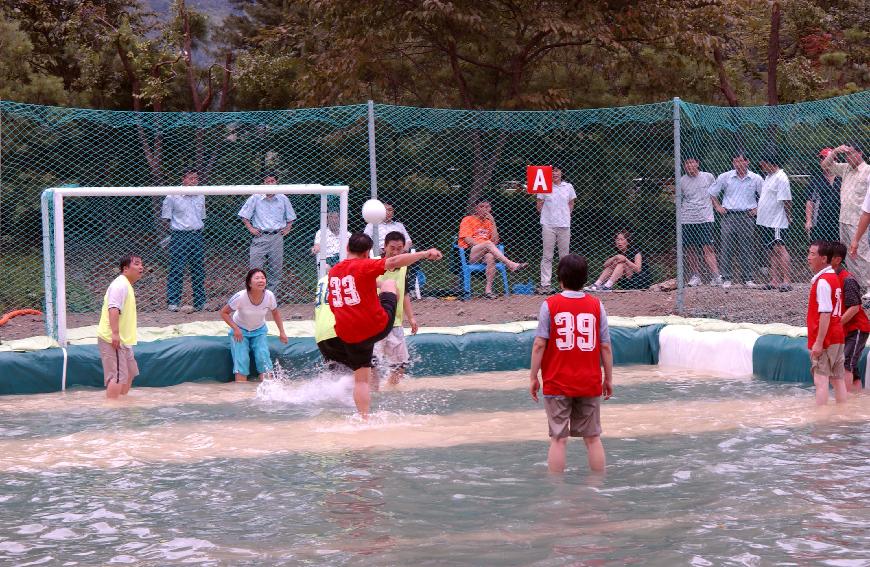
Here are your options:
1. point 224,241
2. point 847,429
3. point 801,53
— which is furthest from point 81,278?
point 801,53

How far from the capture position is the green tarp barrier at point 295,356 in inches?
452

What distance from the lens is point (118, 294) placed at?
10.4 meters

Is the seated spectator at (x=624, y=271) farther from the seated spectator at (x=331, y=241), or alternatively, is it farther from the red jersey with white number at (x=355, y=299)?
the red jersey with white number at (x=355, y=299)

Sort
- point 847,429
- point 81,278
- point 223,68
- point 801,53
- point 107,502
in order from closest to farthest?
1. point 107,502
2. point 847,429
3. point 81,278
4. point 223,68
5. point 801,53

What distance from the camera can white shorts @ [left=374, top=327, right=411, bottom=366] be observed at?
11086 mm

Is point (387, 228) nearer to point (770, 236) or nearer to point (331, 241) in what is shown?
point (331, 241)

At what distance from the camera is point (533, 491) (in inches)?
275

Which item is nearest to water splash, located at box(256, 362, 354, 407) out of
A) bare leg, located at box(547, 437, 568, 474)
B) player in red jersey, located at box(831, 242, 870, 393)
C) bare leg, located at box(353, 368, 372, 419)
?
A: bare leg, located at box(353, 368, 372, 419)

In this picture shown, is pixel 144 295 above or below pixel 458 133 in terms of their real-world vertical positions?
below

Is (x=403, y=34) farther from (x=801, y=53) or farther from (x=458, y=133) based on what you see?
(x=801, y=53)

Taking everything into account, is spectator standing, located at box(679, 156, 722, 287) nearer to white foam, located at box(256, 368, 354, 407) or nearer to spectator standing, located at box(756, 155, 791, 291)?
spectator standing, located at box(756, 155, 791, 291)

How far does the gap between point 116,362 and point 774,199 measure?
26.1 feet

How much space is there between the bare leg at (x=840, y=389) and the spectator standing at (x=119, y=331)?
20.7ft

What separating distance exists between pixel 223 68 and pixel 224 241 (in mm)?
6832
